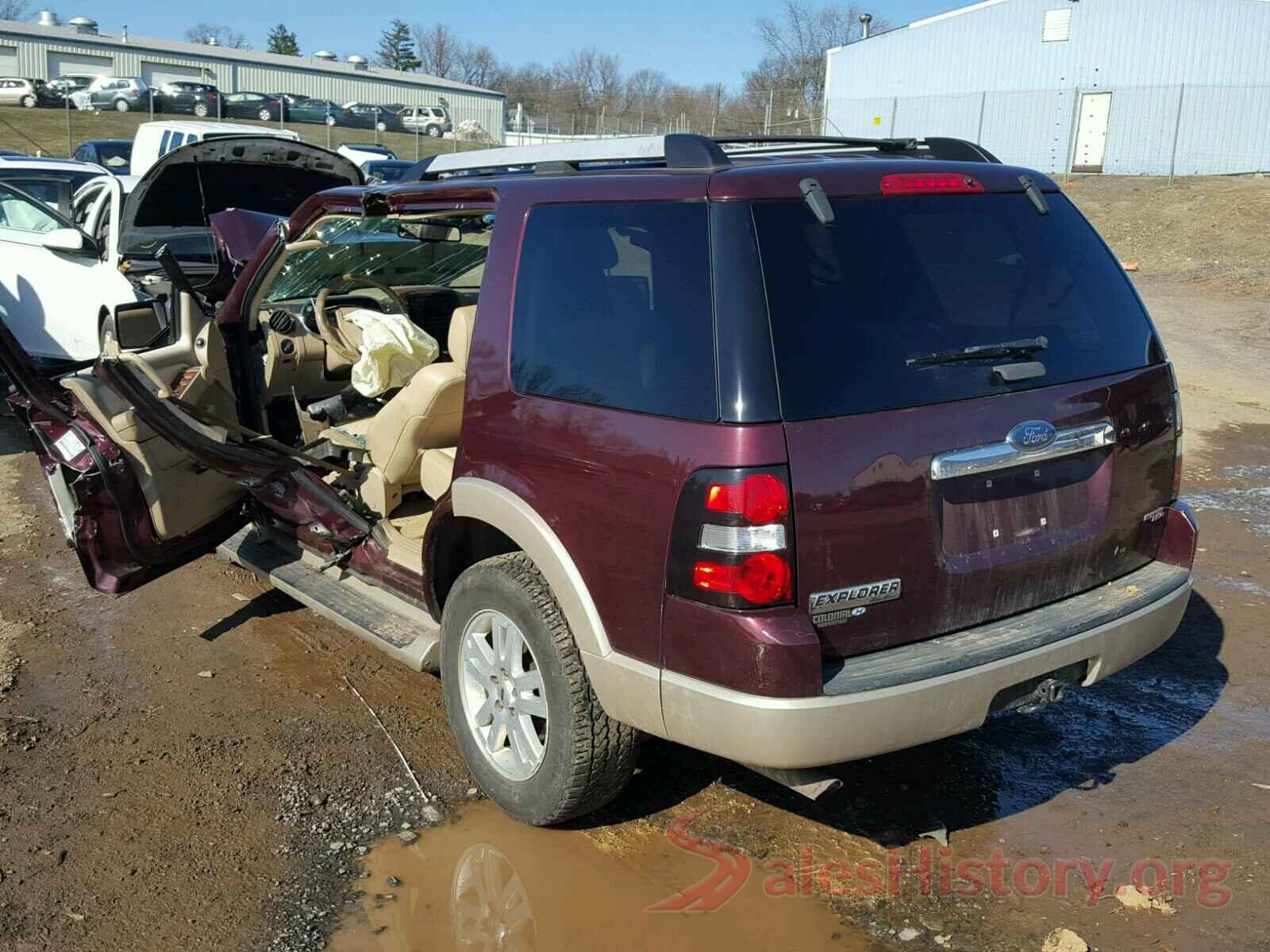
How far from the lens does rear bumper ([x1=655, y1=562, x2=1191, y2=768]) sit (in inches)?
113

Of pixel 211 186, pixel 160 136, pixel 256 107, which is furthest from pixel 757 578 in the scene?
pixel 256 107

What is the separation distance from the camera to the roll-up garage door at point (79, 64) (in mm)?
54531

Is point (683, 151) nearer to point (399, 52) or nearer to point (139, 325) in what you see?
point (139, 325)

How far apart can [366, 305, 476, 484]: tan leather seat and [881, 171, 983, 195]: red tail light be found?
5.82 feet

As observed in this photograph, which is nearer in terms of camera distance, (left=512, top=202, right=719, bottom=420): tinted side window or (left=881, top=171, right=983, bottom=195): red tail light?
(left=512, top=202, right=719, bottom=420): tinted side window

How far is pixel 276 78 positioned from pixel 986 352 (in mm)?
61943

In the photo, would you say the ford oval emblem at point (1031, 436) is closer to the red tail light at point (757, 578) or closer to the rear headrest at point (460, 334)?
the red tail light at point (757, 578)

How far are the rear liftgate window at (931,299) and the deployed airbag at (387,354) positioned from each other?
253 cm

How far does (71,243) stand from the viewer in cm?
910

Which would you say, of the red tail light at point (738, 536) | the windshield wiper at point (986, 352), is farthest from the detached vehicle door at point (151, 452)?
the windshield wiper at point (986, 352)

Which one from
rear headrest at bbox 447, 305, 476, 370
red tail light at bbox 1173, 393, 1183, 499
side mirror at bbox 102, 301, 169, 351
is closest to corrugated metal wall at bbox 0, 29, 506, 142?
side mirror at bbox 102, 301, 169, 351

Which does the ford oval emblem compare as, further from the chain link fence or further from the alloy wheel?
the chain link fence

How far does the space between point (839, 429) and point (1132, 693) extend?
253cm

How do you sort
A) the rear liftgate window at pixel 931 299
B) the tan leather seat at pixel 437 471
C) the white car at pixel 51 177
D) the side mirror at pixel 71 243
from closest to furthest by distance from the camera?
the rear liftgate window at pixel 931 299 < the tan leather seat at pixel 437 471 < the side mirror at pixel 71 243 < the white car at pixel 51 177
